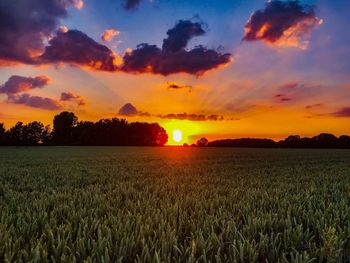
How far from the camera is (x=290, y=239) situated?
3578mm

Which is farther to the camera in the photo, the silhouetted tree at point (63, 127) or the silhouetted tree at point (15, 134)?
the silhouetted tree at point (63, 127)

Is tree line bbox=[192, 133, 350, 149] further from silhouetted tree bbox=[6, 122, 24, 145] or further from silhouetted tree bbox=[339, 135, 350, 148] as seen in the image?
silhouetted tree bbox=[6, 122, 24, 145]

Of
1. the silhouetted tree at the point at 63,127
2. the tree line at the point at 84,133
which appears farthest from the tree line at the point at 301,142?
the silhouetted tree at the point at 63,127

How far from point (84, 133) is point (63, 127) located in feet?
46.9

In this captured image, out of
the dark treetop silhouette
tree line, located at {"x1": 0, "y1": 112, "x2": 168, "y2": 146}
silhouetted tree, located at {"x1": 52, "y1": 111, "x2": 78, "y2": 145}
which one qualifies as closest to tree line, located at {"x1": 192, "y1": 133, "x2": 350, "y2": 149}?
the dark treetop silhouette

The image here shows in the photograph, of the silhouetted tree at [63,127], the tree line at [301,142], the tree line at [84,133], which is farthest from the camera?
the silhouetted tree at [63,127]

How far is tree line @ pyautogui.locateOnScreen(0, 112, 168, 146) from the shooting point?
4382 inches

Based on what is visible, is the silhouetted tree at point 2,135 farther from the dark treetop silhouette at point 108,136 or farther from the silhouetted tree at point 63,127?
the silhouetted tree at point 63,127

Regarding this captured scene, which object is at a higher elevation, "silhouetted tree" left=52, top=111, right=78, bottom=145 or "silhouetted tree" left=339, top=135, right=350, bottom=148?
"silhouetted tree" left=52, top=111, right=78, bottom=145

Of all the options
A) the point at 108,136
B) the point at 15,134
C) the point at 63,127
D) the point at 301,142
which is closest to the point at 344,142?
the point at 301,142

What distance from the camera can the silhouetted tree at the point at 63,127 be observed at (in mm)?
117562

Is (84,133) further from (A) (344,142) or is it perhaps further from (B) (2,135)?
(A) (344,142)

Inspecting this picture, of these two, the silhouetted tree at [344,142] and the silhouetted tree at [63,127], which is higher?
the silhouetted tree at [63,127]

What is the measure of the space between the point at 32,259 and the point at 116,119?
13522cm
